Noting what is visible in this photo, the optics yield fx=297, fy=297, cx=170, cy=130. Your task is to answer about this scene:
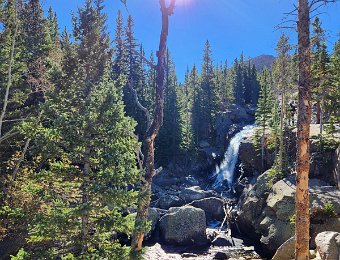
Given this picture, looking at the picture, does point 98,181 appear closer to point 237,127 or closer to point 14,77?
point 14,77

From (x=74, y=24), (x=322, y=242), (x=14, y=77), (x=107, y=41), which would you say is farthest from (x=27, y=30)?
(x=322, y=242)

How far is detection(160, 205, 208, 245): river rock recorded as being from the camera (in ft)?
72.6

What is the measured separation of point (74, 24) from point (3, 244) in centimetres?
1418

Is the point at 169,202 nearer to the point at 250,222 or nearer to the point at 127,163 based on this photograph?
the point at 250,222

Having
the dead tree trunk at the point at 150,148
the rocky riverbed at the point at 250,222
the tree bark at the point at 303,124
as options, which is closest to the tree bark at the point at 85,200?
the dead tree trunk at the point at 150,148

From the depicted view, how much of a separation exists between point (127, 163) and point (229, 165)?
3745 centimetres

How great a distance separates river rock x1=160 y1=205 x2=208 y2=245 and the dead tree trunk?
519 inches

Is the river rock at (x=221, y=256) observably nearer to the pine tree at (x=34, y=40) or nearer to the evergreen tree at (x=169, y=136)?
the pine tree at (x=34, y=40)

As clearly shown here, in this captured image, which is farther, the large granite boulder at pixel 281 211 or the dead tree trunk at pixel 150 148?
the large granite boulder at pixel 281 211

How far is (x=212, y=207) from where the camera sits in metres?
28.8

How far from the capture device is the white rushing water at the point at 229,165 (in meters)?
42.7

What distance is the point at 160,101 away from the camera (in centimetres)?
1027

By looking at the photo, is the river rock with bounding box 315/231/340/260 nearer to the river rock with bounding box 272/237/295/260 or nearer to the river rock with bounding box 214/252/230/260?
the river rock with bounding box 272/237/295/260

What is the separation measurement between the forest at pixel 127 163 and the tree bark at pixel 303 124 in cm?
2
